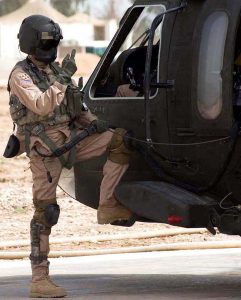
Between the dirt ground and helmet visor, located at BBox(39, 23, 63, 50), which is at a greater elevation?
helmet visor, located at BBox(39, 23, 63, 50)

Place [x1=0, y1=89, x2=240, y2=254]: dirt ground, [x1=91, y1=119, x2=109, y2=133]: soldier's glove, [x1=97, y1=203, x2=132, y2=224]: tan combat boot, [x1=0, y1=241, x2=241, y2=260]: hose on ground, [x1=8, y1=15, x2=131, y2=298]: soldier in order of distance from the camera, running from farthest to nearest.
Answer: [x1=0, y1=89, x2=240, y2=254]: dirt ground < [x1=0, y1=241, x2=241, y2=260]: hose on ground < [x1=97, y1=203, x2=132, y2=224]: tan combat boot < [x1=91, y1=119, x2=109, y2=133]: soldier's glove < [x1=8, y1=15, x2=131, y2=298]: soldier

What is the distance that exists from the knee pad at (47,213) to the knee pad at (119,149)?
0.59m

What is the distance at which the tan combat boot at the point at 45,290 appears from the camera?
1030 centimetres

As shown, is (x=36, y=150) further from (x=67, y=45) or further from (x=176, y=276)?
(x=67, y=45)

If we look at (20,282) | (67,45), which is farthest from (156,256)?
(67,45)

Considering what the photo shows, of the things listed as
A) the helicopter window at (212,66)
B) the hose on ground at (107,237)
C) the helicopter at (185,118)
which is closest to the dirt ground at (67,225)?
the hose on ground at (107,237)

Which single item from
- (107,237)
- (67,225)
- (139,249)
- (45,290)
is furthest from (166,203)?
(67,225)

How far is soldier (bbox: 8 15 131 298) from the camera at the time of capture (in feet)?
33.3

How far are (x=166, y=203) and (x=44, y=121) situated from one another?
108 centimetres

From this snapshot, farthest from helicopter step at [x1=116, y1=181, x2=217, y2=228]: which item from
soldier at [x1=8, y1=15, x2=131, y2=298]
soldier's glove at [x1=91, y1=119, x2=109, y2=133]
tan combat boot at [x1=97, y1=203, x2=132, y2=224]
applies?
soldier's glove at [x1=91, y1=119, x2=109, y2=133]

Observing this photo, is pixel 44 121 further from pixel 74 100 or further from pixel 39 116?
pixel 74 100

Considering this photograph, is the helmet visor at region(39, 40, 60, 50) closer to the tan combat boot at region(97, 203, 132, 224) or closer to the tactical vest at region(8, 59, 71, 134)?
the tactical vest at region(8, 59, 71, 134)

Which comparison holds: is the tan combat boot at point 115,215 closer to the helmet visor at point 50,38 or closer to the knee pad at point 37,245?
the knee pad at point 37,245

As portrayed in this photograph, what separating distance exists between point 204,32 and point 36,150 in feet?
4.94
